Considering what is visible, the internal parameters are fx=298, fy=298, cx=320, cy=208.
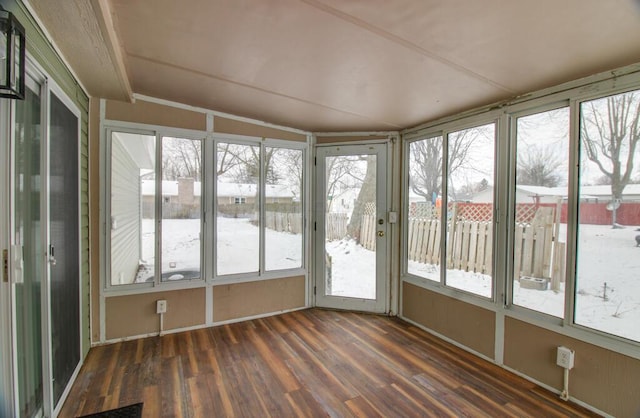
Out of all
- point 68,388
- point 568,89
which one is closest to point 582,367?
point 568,89

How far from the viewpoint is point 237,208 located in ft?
11.5

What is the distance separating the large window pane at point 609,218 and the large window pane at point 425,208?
4.21ft

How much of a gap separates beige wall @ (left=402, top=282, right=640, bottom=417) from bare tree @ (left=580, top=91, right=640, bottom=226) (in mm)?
945

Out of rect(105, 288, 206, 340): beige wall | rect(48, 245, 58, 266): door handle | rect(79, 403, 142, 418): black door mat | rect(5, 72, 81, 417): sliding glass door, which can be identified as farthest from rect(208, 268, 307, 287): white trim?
rect(48, 245, 58, 266): door handle

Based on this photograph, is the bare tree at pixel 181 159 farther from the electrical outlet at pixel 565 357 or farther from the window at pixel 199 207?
the electrical outlet at pixel 565 357

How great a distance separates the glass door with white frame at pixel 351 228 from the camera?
3803mm

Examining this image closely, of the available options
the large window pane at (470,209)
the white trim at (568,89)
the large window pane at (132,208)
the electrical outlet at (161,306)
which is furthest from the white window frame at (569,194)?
the large window pane at (132,208)

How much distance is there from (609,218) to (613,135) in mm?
562

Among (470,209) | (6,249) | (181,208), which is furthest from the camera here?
(181,208)

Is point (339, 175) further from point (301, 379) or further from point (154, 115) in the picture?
point (301, 379)

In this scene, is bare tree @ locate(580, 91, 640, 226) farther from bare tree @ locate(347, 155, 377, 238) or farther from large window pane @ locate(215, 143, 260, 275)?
large window pane @ locate(215, 143, 260, 275)

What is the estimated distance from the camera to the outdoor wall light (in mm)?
1213

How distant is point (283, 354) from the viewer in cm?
275

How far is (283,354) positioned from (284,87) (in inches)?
94.0
